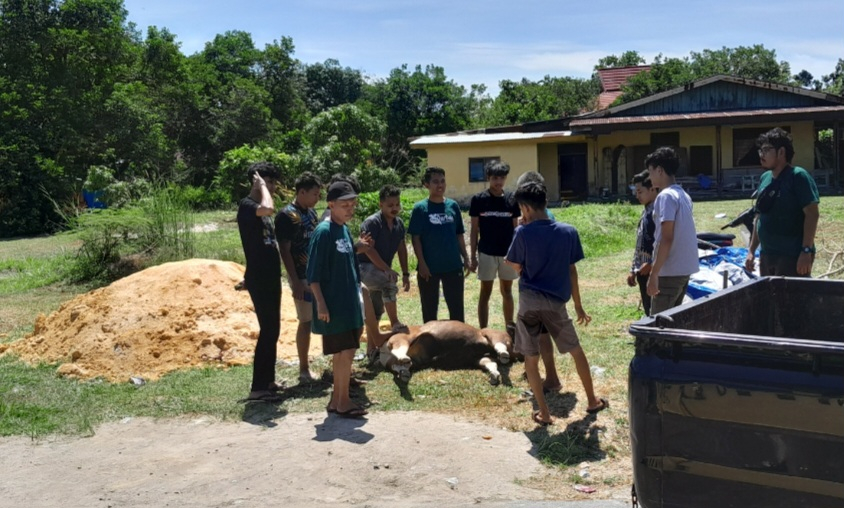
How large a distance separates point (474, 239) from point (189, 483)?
383 cm

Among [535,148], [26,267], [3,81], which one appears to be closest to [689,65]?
[535,148]

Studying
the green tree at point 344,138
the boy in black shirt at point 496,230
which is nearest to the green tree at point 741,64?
the green tree at point 344,138

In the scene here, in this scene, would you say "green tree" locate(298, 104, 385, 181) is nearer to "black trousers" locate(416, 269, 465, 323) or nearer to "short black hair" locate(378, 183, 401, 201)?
"black trousers" locate(416, 269, 465, 323)

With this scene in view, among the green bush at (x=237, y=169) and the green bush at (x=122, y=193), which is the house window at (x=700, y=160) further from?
the green bush at (x=122, y=193)

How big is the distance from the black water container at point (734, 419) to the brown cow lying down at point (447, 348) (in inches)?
161

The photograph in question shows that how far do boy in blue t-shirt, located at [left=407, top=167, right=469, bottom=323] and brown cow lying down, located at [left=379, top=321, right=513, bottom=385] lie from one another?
655 millimetres

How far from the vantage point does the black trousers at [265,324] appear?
6.89 meters

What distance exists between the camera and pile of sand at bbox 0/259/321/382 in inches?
328

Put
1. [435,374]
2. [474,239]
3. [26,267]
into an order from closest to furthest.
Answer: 1. [435,374]
2. [474,239]
3. [26,267]

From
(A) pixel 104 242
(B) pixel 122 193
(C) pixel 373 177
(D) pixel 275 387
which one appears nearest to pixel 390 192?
(D) pixel 275 387

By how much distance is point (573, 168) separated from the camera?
32969mm

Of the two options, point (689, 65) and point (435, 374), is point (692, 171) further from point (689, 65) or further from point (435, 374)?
point (435, 374)

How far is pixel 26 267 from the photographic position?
62.1ft

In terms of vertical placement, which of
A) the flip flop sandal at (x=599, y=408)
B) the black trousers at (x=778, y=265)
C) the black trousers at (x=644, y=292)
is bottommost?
the flip flop sandal at (x=599, y=408)
